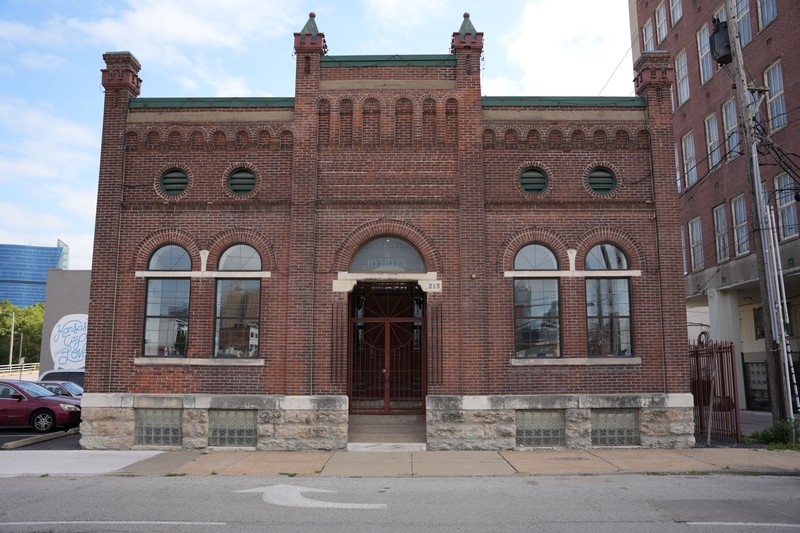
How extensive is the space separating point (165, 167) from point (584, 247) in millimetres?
9647

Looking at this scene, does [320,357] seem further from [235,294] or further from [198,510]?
[198,510]

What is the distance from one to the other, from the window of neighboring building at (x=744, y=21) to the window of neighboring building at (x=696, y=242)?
23.6 feet

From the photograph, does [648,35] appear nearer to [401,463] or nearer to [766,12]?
[766,12]

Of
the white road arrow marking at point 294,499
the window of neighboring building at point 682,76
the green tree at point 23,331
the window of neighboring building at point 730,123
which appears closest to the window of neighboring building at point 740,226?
the window of neighboring building at point 730,123

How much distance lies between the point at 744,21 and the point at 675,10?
641cm

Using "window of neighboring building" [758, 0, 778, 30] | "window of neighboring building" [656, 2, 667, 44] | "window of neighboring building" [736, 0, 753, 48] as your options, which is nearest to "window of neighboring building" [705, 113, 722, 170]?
"window of neighboring building" [736, 0, 753, 48]

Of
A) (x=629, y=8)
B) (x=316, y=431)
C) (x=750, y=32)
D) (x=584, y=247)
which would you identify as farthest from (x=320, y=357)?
(x=629, y=8)

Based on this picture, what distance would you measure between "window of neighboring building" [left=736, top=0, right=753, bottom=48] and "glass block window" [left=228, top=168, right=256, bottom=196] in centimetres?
1855

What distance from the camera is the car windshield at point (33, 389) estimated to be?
18167mm

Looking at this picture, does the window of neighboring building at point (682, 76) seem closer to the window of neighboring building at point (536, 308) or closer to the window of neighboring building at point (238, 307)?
the window of neighboring building at point (536, 308)

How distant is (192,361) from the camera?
568 inches

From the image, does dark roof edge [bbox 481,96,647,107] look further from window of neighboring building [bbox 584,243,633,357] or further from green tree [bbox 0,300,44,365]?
green tree [bbox 0,300,44,365]

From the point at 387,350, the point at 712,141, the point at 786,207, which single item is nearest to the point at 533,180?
the point at 387,350

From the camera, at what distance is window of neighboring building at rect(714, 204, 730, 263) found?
2522 centimetres
